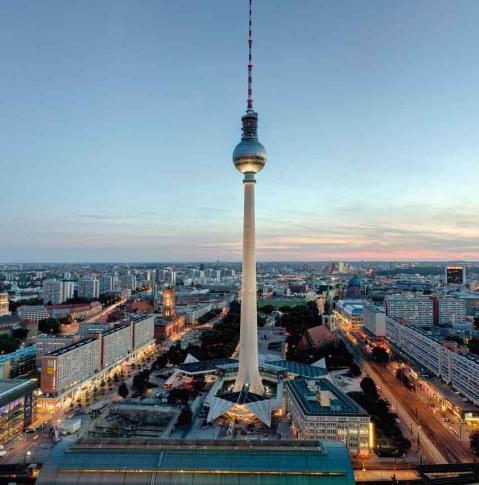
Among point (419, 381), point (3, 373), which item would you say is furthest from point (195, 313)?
point (419, 381)

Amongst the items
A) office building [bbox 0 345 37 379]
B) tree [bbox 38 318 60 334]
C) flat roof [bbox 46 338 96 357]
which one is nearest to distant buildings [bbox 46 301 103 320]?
tree [bbox 38 318 60 334]

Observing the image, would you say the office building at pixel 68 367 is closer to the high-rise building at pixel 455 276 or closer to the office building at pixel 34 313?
the office building at pixel 34 313

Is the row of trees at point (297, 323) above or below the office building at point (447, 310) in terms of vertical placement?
below

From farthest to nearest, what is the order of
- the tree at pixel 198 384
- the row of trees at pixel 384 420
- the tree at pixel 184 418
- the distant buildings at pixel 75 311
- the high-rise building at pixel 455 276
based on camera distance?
the high-rise building at pixel 455 276, the distant buildings at pixel 75 311, the tree at pixel 198 384, the tree at pixel 184 418, the row of trees at pixel 384 420

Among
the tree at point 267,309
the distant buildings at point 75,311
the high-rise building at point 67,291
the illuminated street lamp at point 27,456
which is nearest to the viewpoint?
the illuminated street lamp at point 27,456

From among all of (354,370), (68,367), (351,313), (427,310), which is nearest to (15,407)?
(68,367)

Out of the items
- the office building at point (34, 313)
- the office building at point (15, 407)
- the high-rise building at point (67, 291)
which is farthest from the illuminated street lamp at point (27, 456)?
the high-rise building at point (67, 291)

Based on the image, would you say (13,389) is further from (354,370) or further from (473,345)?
(473,345)
